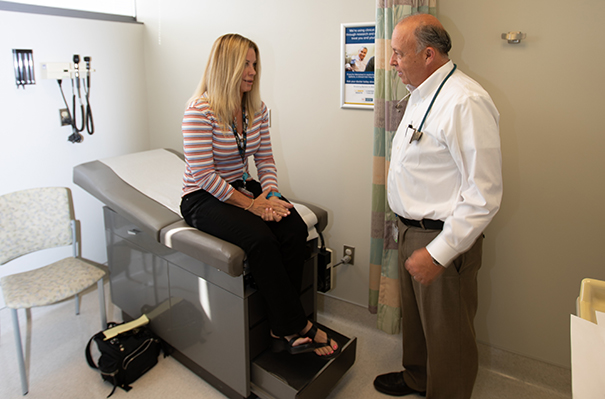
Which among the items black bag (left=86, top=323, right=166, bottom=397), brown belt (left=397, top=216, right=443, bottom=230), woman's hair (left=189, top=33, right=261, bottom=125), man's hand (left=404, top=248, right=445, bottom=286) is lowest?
black bag (left=86, top=323, right=166, bottom=397)

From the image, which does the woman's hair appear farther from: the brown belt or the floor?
the floor

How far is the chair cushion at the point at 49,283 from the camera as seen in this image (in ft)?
6.52

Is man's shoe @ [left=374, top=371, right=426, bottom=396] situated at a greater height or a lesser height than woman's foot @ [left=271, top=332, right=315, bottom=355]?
lesser

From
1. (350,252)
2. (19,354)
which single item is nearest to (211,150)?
(350,252)

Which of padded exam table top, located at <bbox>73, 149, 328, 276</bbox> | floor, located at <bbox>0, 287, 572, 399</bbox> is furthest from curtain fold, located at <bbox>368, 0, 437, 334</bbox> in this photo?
padded exam table top, located at <bbox>73, 149, 328, 276</bbox>

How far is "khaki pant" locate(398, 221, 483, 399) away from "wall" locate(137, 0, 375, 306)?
729mm

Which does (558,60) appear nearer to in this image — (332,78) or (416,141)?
(416,141)

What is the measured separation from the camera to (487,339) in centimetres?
228

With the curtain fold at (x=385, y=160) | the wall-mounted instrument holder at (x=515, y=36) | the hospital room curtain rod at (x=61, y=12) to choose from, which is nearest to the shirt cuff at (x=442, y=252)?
the curtain fold at (x=385, y=160)

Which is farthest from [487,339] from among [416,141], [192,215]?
[192,215]

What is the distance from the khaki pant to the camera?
166 cm

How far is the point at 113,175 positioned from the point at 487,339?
2.12 metres

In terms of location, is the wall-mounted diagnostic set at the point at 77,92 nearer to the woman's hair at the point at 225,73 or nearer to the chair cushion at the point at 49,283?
the chair cushion at the point at 49,283

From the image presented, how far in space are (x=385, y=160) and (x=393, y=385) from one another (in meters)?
1.05
